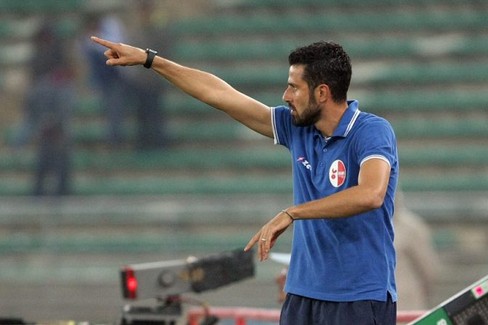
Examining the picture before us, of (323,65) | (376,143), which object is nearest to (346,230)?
(376,143)

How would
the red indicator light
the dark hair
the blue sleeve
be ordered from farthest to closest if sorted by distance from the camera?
the red indicator light < the dark hair < the blue sleeve

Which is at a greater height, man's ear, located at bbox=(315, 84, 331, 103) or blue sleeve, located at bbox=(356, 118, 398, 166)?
man's ear, located at bbox=(315, 84, 331, 103)

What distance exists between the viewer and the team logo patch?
508 cm

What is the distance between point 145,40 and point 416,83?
287 cm

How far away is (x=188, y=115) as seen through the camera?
14.8 metres

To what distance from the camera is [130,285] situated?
21.0 feet

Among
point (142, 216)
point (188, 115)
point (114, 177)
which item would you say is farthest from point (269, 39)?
point (142, 216)

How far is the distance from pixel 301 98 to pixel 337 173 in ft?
1.06

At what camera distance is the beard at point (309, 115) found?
5.20 m

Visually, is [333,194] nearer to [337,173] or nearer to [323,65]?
[337,173]

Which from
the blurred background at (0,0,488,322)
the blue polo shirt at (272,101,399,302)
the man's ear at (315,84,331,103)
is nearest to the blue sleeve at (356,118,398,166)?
the blue polo shirt at (272,101,399,302)

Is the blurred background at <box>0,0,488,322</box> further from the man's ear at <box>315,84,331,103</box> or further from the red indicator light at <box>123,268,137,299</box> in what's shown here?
the man's ear at <box>315,84,331,103</box>

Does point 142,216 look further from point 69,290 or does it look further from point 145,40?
point 145,40

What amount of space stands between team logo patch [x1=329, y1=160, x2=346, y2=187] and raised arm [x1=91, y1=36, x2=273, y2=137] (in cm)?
48
